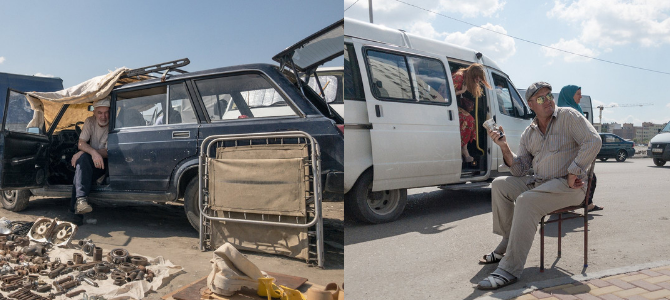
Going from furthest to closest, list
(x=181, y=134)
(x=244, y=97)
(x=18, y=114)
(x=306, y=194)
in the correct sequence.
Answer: (x=18, y=114) → (x=181, y=134) → (x=244, y=97) → (x=306, y=194)

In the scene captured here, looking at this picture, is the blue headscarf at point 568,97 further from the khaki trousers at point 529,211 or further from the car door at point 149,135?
the car door at point 149,135

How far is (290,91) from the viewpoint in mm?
1555

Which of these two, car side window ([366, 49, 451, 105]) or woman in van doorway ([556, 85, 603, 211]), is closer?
car side window ([366, 49, 451, 105])

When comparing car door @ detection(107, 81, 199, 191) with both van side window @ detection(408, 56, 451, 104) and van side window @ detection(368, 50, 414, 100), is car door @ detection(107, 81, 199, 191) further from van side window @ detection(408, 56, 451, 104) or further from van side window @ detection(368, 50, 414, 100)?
van side window @ detection(408, 56, 451, 104)

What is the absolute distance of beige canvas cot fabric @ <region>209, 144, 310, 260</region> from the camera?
143cm

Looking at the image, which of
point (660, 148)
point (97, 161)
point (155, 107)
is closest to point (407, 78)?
point (155, 107)

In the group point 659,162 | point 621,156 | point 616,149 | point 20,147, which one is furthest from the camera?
point 621,156

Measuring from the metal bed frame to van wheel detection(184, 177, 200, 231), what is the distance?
0.08 ft

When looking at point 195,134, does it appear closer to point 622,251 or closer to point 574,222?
point 622,251

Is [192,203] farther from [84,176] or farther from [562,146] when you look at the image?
[562,146]

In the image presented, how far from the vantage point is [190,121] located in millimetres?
1661

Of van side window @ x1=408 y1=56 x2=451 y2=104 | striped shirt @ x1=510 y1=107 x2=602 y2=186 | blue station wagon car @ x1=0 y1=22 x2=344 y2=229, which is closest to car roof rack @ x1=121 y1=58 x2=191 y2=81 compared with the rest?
blue station wagon car @ x1=0 y1=22 x2=344 y2=229

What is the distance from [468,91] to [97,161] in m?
2.34

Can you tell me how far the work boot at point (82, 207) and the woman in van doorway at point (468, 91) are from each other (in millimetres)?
2173
